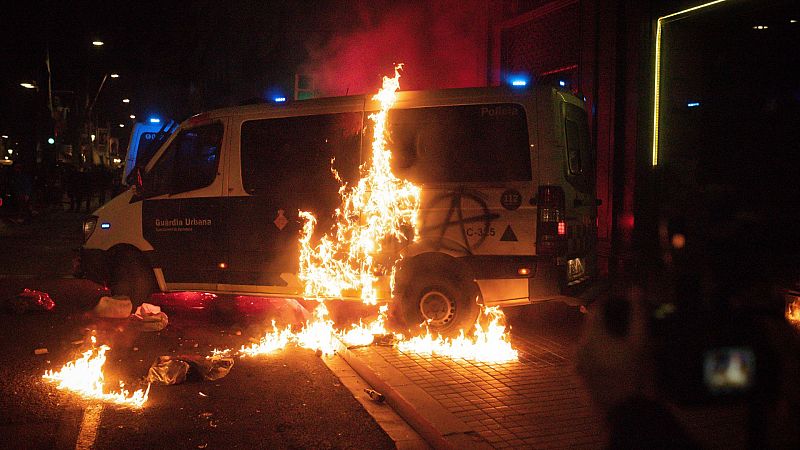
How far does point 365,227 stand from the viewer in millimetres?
6766

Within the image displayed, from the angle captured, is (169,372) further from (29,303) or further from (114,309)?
(29,303)

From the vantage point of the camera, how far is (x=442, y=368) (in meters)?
5.59

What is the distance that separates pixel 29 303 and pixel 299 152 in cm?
388

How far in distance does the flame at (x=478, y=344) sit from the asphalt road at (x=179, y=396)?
1.00 meters

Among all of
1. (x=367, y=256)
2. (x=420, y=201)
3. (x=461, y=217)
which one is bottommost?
(x=367, y=256)

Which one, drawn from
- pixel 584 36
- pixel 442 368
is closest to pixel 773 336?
pixel 442 368

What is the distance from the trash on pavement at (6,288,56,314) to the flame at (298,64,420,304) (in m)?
3.42

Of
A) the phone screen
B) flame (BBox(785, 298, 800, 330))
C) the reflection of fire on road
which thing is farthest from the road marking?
flame (BBox(785, 298, 800, 330))

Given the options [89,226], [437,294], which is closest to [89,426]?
[437,294]

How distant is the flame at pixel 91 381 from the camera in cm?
489

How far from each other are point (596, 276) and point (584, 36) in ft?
14.7

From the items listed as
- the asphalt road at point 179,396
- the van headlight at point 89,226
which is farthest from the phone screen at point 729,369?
the van headlight at point 89,226

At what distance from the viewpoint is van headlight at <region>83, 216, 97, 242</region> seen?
7.95 m

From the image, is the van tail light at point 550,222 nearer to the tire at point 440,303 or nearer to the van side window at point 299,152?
the tire at point 440,303
